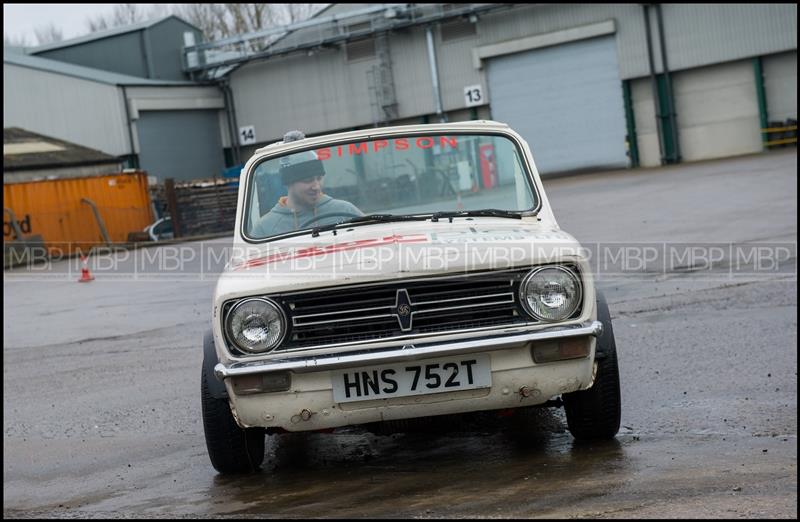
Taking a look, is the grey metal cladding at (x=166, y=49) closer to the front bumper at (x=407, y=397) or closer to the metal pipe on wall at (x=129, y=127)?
the metal pipe on wall at (x=129, y=127)

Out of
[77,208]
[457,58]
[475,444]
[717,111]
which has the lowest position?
[475,444]

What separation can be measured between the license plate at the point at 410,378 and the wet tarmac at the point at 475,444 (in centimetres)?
43

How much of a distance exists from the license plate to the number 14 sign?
38.6m

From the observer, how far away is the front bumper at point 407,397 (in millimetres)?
4852

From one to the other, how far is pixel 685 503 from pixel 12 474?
372 centimetres

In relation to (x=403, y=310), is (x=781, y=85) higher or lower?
higher

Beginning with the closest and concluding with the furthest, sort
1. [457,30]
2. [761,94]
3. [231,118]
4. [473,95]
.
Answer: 1. [761,94]
2. [473,95]
3. [457,30]
4. [231,118]

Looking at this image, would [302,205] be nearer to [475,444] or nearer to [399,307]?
[399,307]

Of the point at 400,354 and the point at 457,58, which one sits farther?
the point at 457,58

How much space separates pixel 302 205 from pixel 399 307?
5.00 feet

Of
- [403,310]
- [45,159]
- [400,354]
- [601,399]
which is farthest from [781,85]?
[400,354]

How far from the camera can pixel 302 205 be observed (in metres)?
6.24

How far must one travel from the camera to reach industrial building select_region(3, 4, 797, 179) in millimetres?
38844

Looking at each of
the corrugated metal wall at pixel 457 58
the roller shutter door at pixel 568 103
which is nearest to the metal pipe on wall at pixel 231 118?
the corrugated metal wall at pixel 457 58
